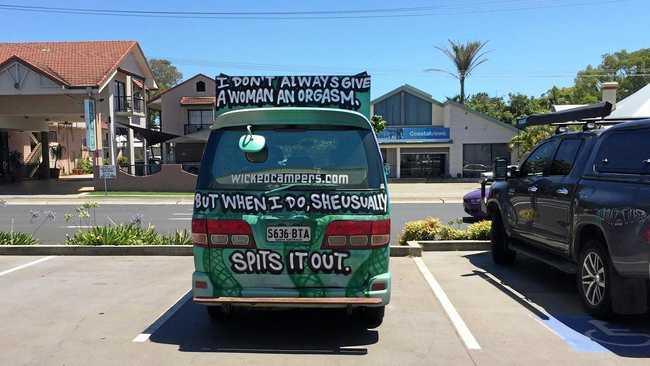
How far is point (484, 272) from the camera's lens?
8586 mm

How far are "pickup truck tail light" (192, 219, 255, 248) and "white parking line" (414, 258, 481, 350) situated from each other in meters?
2.18

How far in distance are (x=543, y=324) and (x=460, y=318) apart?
82 centimetres

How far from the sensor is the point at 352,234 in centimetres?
519

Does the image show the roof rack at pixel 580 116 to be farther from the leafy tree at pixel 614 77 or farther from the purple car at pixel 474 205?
the leafy tree at pixel 614 77

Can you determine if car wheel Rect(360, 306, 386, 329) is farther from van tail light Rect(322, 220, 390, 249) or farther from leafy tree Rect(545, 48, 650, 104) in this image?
leafy tree Rect(545, 48, 650, 104)

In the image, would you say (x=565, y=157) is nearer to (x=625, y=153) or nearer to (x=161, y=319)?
(x=625, y=153)

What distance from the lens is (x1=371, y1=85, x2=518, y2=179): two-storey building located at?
4281 cm

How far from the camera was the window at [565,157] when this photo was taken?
7.08 meters

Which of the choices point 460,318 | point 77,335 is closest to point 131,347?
point 77,335

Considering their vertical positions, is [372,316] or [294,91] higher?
[294,91]

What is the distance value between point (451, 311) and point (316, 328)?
1574 mm

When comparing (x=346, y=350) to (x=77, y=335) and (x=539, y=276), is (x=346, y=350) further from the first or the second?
(x=539, y=276)

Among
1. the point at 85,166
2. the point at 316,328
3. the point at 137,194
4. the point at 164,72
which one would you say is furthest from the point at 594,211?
the point at 164,72

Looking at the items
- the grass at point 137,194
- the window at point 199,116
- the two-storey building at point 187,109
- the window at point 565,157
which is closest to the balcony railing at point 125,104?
the two-storey building at point 187,109
